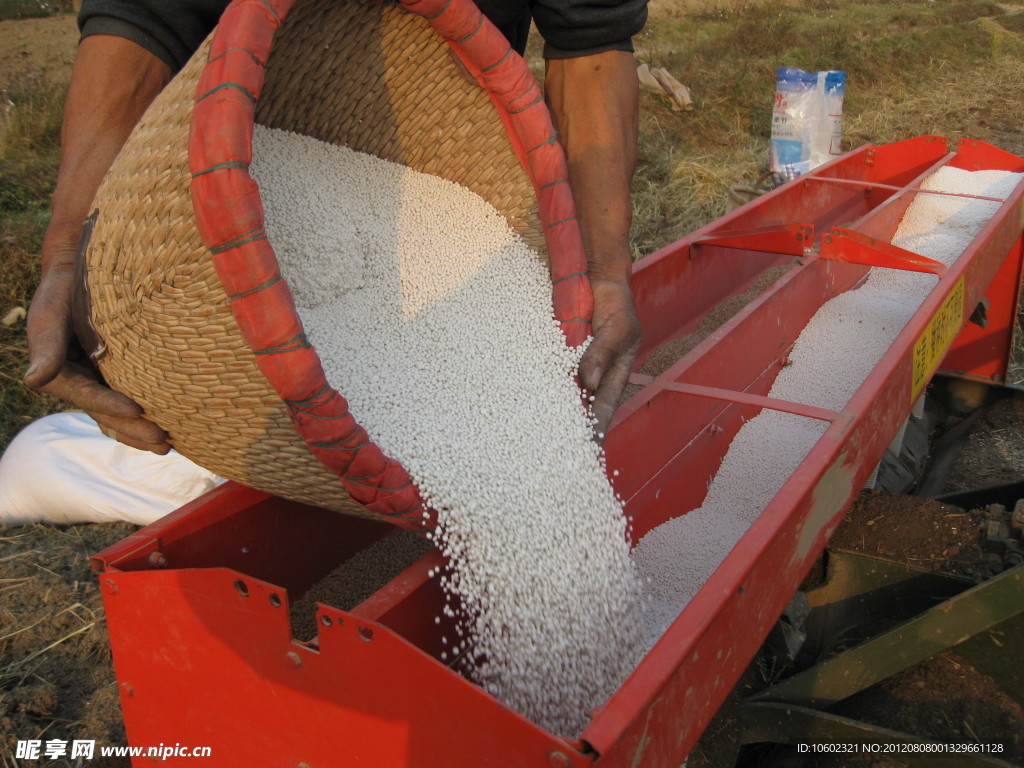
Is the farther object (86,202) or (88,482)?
(88,482)

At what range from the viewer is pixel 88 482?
2.88 m

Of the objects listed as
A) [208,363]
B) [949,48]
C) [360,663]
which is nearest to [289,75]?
[208,363]

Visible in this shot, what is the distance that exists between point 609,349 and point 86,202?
43.5 inches

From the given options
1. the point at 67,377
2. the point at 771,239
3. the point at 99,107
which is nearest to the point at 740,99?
the point at 771,239

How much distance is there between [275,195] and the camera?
1.83 metres

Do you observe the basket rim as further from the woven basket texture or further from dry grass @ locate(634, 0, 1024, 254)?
dry grass @ locate(634, 0, 1024, 254)

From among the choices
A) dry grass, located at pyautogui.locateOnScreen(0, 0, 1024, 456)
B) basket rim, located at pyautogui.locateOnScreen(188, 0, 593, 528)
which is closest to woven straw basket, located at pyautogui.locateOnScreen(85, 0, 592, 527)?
basket rim, located at pyautogui.locateOnScreen(188, 0, 593, 528)

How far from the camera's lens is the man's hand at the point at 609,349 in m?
1.79

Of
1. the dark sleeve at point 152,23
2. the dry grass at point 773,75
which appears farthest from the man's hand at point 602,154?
the dry grass at point 773,75

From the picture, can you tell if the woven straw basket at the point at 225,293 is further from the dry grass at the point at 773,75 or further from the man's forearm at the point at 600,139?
the dry grass at the point at 773,75

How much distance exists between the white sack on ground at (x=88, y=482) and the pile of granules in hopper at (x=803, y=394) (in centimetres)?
162

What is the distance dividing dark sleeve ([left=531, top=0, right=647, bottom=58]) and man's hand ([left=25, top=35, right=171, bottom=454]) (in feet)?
3.38

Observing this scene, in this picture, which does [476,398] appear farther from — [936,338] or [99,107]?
[936,338]

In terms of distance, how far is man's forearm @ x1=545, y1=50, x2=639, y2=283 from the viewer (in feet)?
7.13
